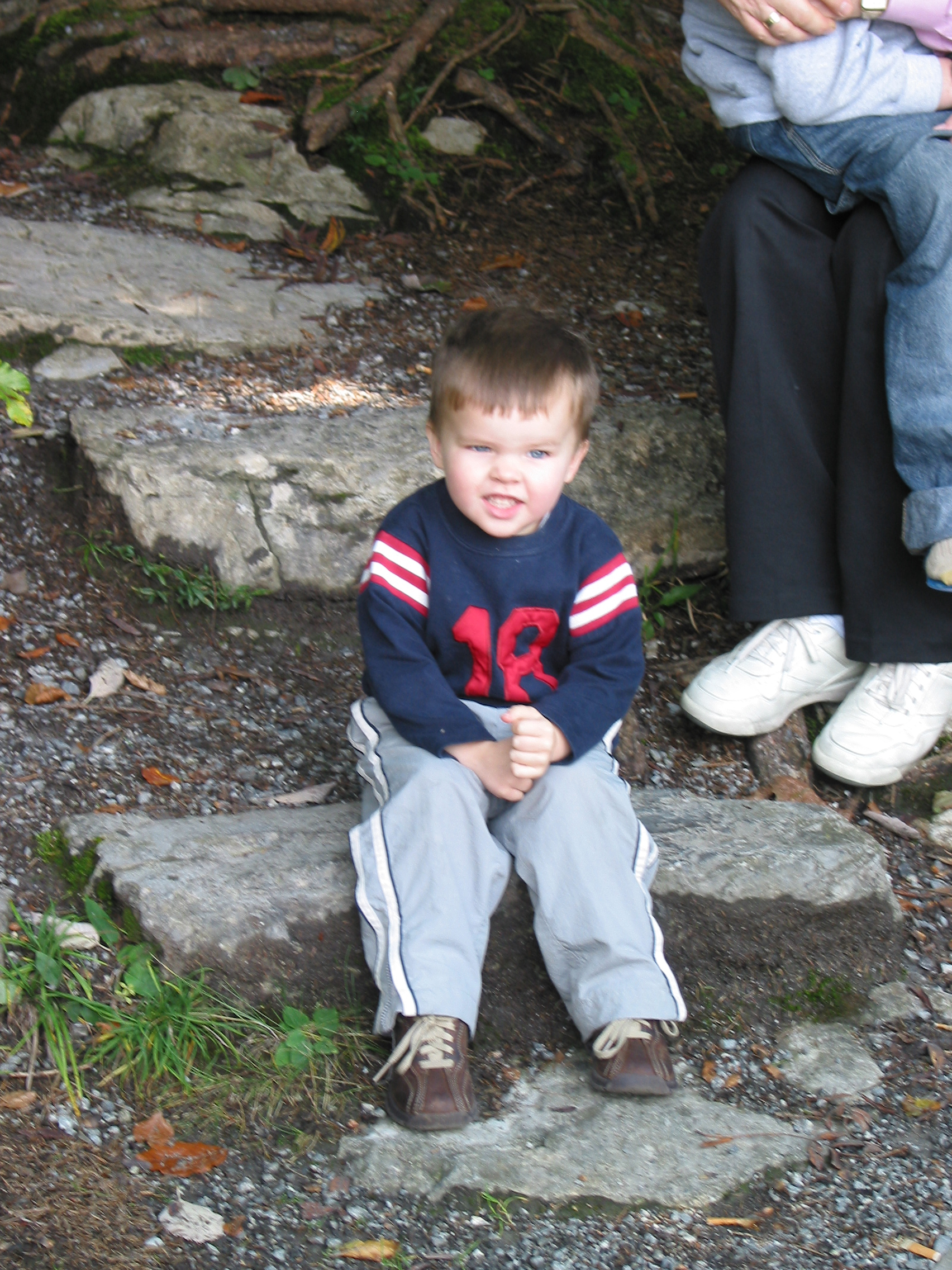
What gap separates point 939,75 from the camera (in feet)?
8.93

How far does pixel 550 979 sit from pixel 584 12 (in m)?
4.62

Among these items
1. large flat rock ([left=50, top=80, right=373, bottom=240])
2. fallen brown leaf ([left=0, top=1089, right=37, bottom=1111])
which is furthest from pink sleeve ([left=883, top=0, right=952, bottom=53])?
fallen brown leaf ([left=0, top=1089, right=37, bottom=1111])

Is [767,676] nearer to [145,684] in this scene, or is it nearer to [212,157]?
[145,684]

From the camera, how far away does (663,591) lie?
11.3 feet

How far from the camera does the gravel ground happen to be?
5.90 ft

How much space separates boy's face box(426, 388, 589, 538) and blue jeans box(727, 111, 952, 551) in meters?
0.86

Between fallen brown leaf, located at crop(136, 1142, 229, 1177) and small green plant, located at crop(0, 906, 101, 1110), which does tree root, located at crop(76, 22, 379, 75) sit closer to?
Result: small green plant, located at crop(0, 906, 101, 1110)

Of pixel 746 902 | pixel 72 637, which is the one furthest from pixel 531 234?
pixel 746 902

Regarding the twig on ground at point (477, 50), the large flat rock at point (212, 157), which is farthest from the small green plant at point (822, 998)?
the twig on ground at point (477, 50)

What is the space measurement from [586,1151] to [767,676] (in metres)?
1.34

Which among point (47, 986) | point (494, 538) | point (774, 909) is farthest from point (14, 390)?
point (774, 909)

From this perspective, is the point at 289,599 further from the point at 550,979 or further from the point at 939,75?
the point at 939,75

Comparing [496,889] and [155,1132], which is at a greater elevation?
[496,889]

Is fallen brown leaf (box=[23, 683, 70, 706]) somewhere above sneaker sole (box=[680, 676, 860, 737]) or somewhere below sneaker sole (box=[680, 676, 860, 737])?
below
